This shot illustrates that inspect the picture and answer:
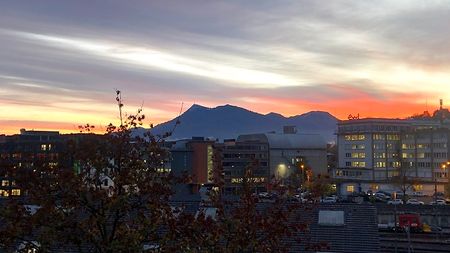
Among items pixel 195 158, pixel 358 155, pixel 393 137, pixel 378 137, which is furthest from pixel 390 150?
pixel 195 158

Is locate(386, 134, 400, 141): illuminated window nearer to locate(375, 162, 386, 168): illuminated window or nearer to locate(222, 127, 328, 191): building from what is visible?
locate(375, 162, 386, 168): illuminated window

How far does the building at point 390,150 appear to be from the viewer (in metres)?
135

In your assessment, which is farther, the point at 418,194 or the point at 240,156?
the point at 240,156

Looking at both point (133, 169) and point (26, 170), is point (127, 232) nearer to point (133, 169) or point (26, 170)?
point (133, 169)

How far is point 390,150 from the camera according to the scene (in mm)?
148000

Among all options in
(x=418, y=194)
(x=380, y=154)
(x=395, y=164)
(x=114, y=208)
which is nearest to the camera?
(x=114, y=208)

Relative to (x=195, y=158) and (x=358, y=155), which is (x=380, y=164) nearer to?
(x=358, y=155)

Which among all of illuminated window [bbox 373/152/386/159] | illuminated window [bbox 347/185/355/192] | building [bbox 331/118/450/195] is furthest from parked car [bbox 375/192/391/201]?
illuminated window [bbox 373/152/386/159]

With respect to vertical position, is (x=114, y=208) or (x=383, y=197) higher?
(x=114, y=208)

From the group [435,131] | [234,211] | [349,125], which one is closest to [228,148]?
[349,125]

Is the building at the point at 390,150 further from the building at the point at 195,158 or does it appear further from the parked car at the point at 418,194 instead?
the building at the point at 195,158

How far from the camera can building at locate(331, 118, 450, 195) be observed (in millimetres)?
135000

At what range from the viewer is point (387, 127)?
152 m

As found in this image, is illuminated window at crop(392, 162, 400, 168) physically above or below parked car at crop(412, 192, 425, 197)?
above
